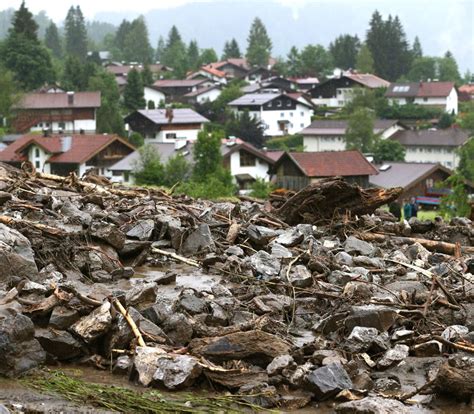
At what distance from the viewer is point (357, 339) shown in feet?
25.7

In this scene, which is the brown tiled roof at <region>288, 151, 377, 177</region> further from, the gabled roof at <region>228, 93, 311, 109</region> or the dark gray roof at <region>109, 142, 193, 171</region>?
the gabled roof at <region>228, 93, 311, 109</region>

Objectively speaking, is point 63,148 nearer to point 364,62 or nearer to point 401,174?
point 401,174

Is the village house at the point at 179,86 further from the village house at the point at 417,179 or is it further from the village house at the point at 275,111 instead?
the village house at the point at 417,179

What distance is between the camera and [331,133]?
7650 cm

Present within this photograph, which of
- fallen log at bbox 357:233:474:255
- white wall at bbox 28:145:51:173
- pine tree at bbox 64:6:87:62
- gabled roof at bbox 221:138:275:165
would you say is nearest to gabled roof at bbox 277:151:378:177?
gabled roof at bbox 221:138:275:165

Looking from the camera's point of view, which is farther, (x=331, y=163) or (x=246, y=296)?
(x=331, y=163)

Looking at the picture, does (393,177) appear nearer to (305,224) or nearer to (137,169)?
(137,169)

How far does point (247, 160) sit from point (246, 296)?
46089mm

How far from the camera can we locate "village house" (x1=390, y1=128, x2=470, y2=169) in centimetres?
7481

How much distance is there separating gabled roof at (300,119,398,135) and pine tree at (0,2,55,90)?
23348 mm

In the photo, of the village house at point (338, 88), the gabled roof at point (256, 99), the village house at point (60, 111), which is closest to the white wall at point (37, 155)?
the village house at point (60, 111)

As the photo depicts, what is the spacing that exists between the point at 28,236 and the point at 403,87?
8838 centimetres

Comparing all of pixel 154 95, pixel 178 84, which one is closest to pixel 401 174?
pixel 154 95

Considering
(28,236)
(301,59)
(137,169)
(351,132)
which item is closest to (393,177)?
(137,169)
